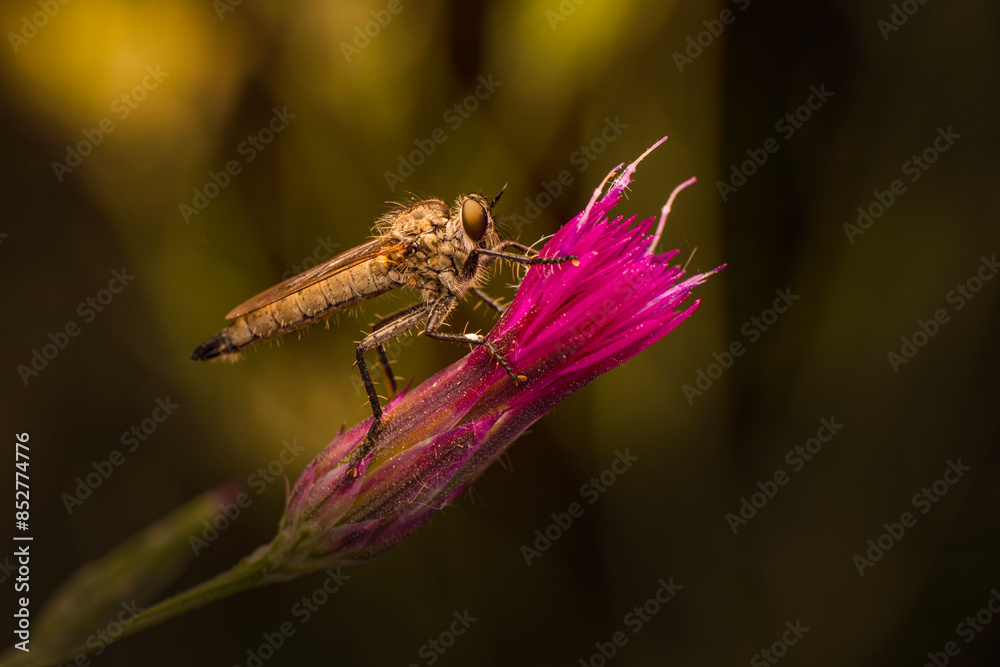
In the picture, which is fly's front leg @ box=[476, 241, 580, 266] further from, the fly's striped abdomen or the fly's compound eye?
the fly's striped abdomen

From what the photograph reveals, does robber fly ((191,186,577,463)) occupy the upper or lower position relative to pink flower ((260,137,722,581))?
upper

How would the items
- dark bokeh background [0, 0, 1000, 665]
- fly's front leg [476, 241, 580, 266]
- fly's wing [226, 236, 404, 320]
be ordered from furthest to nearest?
dark bokeh background [0, 0, 1000, 665] → fly's wing [226, 236, 404, 320] → fly's front leg [476, 241, 580, 266]

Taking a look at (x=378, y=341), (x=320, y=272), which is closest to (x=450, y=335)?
(x=378, y=341)

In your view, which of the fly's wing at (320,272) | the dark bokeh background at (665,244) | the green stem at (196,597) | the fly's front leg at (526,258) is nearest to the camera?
the green stem at (196,597)

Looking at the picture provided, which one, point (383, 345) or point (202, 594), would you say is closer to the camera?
point (202, 594)

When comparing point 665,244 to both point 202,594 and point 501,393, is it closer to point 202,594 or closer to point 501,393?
point 501,393

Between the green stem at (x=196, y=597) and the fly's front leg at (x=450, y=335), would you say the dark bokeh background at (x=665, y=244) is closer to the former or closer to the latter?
the fly's front leg at (x=450, y=335)

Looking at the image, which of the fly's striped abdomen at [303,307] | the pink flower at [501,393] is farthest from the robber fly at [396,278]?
the pink flower at [501,393]

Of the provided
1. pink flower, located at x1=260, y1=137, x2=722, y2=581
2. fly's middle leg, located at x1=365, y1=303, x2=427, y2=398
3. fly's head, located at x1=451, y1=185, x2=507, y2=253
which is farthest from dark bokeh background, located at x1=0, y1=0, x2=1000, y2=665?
pink flower, located at x1=260, y1=137, x2=722, y2=581
